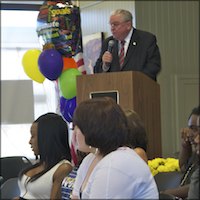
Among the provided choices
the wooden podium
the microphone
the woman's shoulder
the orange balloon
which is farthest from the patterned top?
the orange balloon

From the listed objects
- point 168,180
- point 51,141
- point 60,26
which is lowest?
point 168,180

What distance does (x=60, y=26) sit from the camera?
4.63 meters

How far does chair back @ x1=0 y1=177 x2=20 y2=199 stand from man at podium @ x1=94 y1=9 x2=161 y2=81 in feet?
3.69

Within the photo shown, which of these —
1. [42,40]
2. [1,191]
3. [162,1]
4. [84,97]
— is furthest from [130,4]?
[1,191]

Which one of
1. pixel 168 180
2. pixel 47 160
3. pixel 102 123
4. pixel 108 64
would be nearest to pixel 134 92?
pixel 108 64

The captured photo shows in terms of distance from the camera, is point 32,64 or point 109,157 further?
point 32,64

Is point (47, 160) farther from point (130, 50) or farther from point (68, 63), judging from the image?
point (68, 63)

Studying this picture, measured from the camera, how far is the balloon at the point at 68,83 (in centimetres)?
468

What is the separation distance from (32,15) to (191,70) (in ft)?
7.33

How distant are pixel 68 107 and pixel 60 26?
75cm

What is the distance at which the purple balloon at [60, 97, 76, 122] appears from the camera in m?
4.79

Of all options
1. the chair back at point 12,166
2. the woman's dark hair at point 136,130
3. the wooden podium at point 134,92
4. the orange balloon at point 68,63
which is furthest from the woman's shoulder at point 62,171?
the chair back at point 12,166

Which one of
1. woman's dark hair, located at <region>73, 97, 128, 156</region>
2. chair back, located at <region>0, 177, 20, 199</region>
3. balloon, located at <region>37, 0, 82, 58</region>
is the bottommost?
chair back, located at <region>0, 177, 20, 199</region>

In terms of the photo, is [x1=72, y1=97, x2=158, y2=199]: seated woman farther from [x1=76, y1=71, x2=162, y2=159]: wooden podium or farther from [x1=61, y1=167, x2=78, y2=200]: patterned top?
[x1=76, y1=71, x2=162, y2=159]: wooden podium
